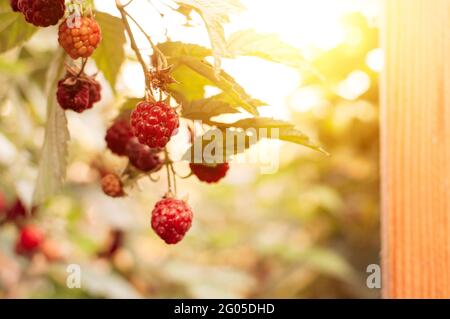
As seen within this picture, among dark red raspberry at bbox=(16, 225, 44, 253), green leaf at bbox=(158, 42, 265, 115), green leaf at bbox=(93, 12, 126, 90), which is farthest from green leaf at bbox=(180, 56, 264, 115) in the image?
dark red raspberry at bbox=(16, 225, 44, 253)

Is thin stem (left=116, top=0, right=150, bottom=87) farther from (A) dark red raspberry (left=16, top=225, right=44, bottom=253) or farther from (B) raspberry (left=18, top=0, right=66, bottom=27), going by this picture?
(A) dark red raspberry (left=16, top=225, right=44, bottom=253)

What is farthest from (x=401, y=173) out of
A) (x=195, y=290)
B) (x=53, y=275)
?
(x=195, y=290)

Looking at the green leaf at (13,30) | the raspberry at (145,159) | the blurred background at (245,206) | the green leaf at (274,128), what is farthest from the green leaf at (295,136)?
the blurred background at (245,206)

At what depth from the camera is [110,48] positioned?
0.62m

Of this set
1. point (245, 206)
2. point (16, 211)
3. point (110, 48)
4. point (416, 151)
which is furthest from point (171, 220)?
point (245, 206)

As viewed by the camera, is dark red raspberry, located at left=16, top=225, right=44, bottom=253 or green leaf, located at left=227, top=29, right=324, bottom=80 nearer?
green leaf, located at left=227, top=29, right=324, bottom=80

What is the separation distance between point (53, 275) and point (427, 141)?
3.10 ft

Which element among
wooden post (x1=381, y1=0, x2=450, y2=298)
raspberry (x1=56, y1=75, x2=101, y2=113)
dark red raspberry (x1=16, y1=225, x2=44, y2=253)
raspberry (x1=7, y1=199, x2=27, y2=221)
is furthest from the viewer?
dark red raspberry (x1=16, y1=225, x2=44, y2=253)

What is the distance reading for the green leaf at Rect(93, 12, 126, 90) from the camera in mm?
556

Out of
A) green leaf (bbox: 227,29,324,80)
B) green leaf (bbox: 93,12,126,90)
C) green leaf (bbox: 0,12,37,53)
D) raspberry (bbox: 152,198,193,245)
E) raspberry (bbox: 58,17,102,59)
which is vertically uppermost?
green leaf (bbox: 0,12,37,53)

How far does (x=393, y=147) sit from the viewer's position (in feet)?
2.34

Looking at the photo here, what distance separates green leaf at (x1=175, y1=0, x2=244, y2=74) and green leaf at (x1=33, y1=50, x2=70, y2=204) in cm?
17

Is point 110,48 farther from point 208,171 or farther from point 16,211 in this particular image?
point 16,211
